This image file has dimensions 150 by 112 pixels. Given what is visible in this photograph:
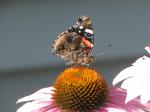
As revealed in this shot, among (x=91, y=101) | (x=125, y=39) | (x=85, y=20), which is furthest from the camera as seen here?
(x=125, y=39)

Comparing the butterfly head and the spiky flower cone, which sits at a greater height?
the butterfly head

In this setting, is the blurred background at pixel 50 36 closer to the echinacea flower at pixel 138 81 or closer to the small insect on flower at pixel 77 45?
the small insect on flower at pixel 77 45

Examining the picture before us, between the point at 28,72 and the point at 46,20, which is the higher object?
the point at 46,20

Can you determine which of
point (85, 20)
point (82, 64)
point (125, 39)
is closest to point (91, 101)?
point (82, 64)

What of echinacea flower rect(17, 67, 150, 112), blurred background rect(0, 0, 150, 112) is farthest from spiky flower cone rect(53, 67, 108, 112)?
blurred background rect(0, 0, 150, 112)

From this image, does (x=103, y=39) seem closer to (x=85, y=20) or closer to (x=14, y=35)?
(x=14, y=35)

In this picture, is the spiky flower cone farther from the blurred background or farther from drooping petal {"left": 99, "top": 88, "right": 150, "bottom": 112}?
the blurred background
